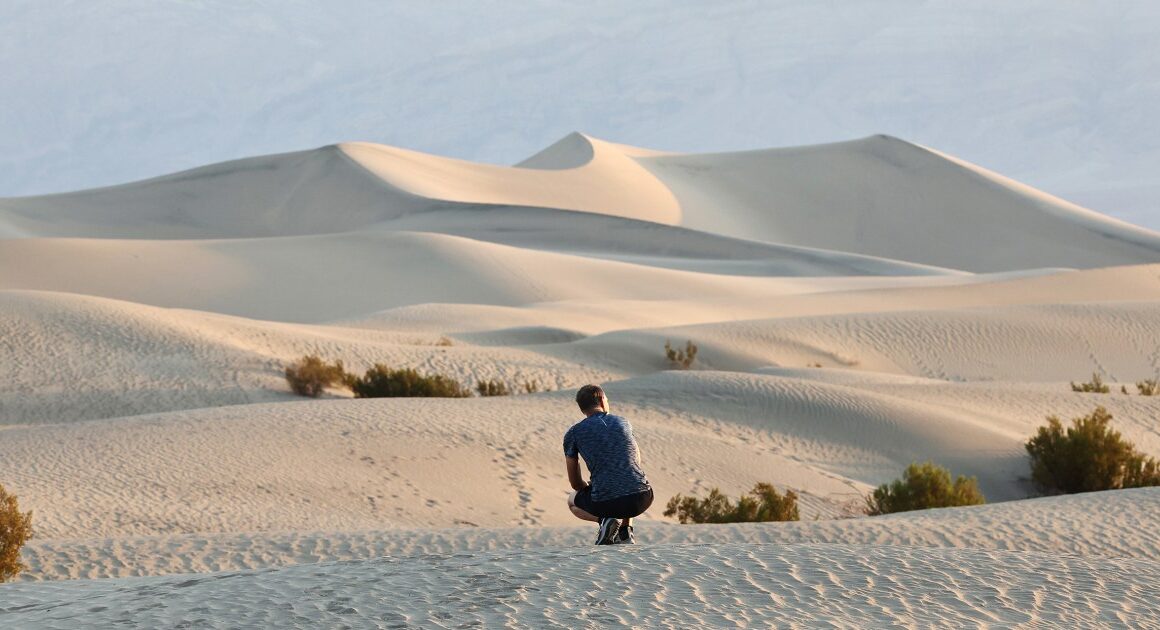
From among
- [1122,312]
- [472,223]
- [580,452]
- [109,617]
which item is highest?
[472,223]

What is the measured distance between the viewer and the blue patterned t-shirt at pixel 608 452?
6199mm

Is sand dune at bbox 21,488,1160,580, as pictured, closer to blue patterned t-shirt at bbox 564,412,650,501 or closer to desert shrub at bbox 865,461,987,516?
blue patterned t-shirt at bbox 564,412,650,501

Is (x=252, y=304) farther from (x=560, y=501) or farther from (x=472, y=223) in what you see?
(x=560, y=501)

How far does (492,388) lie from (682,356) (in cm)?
386

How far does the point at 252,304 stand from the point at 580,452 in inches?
1058

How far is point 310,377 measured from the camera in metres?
16.0

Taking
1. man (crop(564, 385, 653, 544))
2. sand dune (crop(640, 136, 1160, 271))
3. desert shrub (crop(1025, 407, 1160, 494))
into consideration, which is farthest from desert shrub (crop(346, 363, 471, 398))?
sand dune (crop(640, 136, 1160, 271))

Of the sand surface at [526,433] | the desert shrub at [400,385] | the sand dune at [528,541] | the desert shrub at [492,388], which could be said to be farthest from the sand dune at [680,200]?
the sand dune at [528,541]

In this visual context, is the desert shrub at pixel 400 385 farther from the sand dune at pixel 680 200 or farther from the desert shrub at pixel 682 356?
the sand dune at pixel 680 200

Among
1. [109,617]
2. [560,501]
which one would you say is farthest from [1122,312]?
[109,617]

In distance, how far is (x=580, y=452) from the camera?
6324 mm

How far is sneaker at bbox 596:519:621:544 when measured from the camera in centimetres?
636

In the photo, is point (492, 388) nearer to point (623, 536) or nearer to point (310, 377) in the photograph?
point (310, 377)

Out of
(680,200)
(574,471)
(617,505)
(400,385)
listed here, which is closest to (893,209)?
(680,200)
